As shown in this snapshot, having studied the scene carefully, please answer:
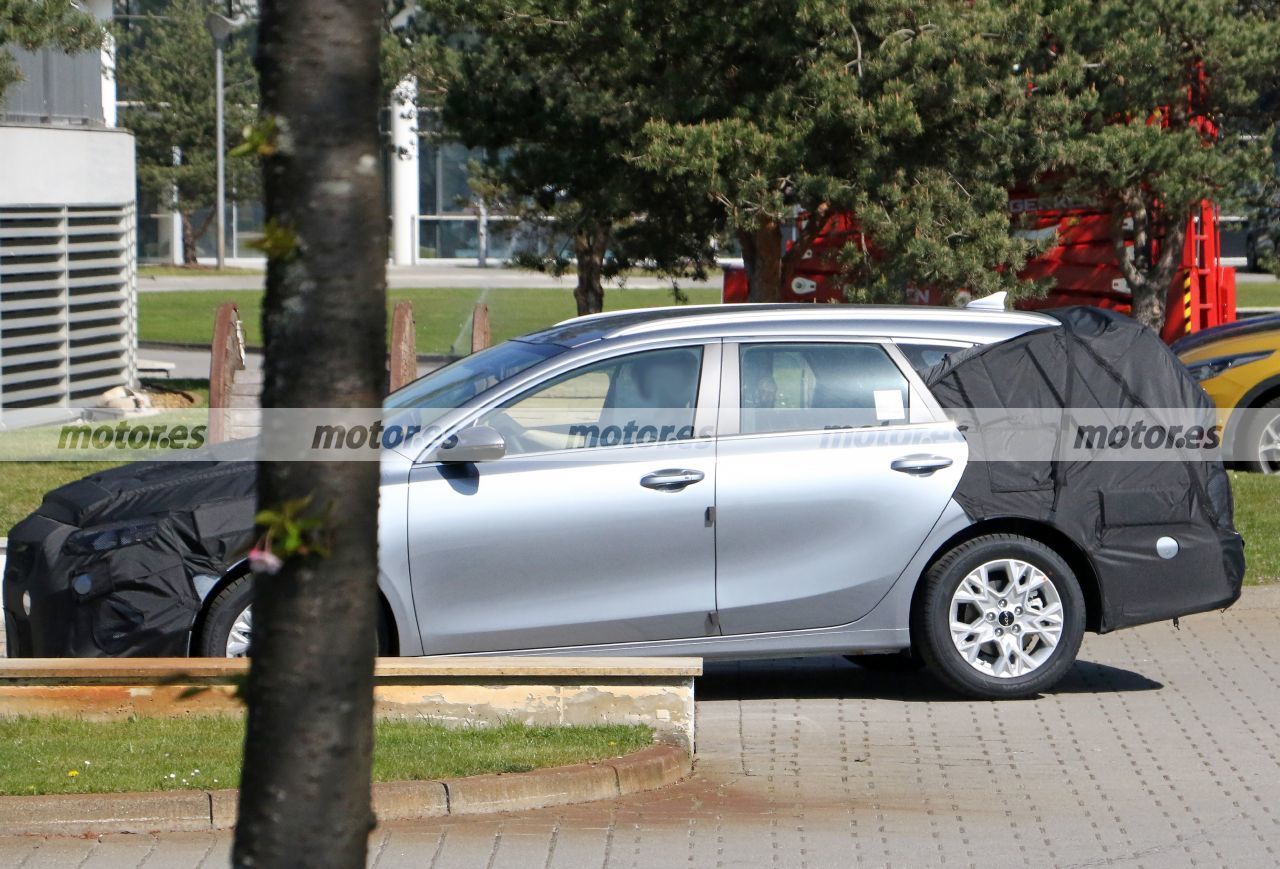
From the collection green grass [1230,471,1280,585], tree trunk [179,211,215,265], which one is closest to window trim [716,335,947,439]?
green grass [1230,471,1280,585]

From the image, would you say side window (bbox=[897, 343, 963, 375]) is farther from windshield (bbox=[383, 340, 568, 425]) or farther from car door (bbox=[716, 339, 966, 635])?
windshield (bbox=[383, 340, 568, 425])

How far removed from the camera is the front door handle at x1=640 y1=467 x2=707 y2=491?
269 inches

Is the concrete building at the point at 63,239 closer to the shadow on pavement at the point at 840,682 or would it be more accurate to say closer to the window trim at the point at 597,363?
the window trim at the point at 597,363

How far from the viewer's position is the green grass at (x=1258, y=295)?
116 ft

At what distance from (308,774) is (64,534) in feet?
15.2

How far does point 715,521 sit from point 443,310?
29.1 metres

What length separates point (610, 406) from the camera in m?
7.12

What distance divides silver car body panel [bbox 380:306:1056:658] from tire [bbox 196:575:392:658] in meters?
0.45

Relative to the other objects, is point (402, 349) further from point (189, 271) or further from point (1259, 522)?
point (189, 271)

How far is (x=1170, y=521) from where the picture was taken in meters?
7.30

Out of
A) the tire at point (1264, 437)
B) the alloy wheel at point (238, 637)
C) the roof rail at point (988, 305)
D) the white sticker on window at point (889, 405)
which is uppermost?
the roof rail at point (988, 305)

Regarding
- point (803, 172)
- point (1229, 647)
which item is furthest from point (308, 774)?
point (803, 172)

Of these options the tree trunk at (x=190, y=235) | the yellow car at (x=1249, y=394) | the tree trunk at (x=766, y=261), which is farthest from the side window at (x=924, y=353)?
the tree trunk at (x=190, y=235)

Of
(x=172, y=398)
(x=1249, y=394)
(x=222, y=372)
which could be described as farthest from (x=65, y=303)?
(x=1249, y=394)
